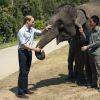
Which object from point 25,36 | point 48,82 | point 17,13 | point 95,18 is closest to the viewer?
point 25,36

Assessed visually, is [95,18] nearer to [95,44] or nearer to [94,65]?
[95,44]

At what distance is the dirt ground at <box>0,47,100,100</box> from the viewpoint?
10219 millimetres

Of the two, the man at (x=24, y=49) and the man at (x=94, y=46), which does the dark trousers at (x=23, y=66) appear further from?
the man at (x=94, y=46)

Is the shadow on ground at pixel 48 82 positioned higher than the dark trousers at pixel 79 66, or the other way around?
the dark trousers at pixel 79 66

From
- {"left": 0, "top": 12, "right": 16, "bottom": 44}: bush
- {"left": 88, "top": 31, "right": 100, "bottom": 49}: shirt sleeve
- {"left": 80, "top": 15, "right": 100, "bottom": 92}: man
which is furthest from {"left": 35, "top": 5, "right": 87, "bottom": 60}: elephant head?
{"left": 0, "top": 12, "right": 16, "bottom": 44}: bush

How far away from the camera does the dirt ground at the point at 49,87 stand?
10.2m

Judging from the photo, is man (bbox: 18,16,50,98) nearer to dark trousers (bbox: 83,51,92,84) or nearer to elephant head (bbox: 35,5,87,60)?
elephant head (bbox: 35,5,87,60)

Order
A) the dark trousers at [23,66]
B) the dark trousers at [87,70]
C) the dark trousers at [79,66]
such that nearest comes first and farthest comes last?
1. the dark trousers at [23,66]
2. the dark trousers at [87,70]
3. the dark trousers at [79,66]

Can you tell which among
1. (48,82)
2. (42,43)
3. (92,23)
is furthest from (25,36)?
(48,82)

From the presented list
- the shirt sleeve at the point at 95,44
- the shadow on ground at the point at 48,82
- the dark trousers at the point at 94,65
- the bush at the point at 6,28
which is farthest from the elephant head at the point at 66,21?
the bush at the point at 6,28

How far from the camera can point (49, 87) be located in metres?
11.3

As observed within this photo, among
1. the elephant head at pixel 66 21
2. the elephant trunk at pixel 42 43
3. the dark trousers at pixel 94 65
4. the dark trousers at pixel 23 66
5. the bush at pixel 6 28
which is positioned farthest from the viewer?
the bush at pixel 6 28

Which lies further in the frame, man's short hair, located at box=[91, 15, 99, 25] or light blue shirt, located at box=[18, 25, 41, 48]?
man's short hair, located at box=[91, 15, 99, 25]

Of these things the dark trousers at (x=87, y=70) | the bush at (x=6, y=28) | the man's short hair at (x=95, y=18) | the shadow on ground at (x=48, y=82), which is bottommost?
the bush at (x=6, y=28)
